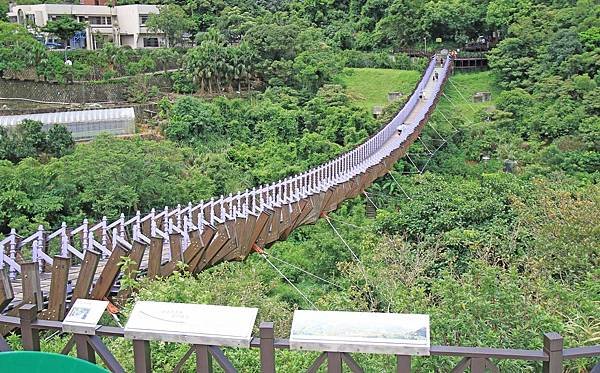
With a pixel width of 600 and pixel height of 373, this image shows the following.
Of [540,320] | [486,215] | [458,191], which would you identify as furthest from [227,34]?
[540,320]

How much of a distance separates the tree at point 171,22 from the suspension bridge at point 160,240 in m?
20.2

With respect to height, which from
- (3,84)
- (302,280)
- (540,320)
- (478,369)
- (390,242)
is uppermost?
(3,84)

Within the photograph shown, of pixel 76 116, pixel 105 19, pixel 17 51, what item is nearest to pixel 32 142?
pixel 76 116

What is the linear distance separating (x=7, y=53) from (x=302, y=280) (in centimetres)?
1780

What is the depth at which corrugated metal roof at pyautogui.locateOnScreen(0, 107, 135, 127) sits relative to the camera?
20.1 metres

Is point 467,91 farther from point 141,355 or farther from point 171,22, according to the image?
point 141,355

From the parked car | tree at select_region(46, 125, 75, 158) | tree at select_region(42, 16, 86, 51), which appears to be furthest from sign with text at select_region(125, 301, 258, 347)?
the parked car

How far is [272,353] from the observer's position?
2268 millimetres

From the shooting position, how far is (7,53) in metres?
23.9

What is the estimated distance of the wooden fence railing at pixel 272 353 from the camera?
2.16 m

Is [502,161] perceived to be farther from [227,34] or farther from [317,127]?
[227,34]

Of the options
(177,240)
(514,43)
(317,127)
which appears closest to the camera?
(177,240)

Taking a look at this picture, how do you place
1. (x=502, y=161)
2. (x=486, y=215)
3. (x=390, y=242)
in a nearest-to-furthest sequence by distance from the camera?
(x=390, y=242)
(x=486, y=215)
(x=502, y=161)

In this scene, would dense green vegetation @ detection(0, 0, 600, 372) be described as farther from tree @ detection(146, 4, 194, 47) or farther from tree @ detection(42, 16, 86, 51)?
tree @ detection(42, 16, 86, 51)
